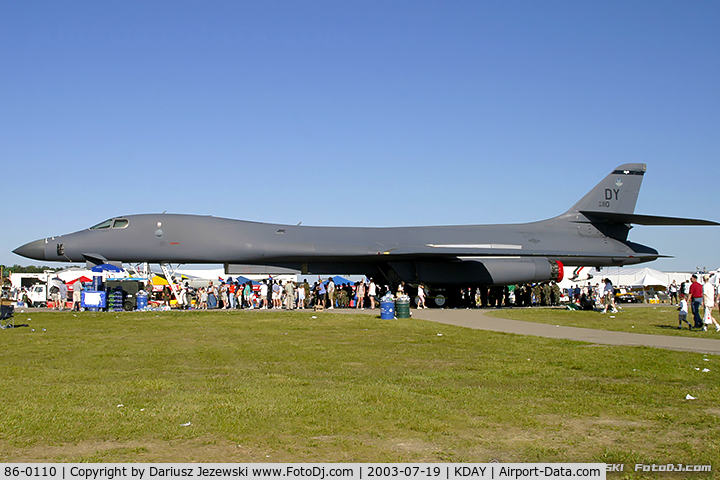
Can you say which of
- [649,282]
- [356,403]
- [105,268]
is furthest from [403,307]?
[649,282]

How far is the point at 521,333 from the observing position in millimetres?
13016

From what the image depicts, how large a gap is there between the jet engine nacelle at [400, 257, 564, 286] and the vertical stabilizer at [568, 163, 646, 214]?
520 centimetres

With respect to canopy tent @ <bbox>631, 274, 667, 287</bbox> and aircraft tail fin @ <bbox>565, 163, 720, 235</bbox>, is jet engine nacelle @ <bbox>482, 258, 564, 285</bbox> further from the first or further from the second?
canopy tent @ <bbox>631, 274, 667, 287</bbox>

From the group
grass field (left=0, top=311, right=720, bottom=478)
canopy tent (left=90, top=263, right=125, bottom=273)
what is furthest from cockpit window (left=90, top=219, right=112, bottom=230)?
grass field (left=0, top=311, right=720, bottom=478)

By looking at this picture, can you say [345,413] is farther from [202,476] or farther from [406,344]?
[406,344]

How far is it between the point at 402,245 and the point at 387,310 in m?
7.65

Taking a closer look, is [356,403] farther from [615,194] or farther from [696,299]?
[615,194]

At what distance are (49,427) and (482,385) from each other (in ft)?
13.6

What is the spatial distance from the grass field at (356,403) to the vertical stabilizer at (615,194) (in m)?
18.8

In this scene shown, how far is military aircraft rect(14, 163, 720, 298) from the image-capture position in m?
22.5

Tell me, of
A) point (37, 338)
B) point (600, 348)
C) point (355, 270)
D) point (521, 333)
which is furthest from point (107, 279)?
point (600, 348)

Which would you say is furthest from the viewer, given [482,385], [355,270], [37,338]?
[355,270]

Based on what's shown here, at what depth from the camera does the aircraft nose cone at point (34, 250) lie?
22.0m

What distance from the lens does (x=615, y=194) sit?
27.9 meters
